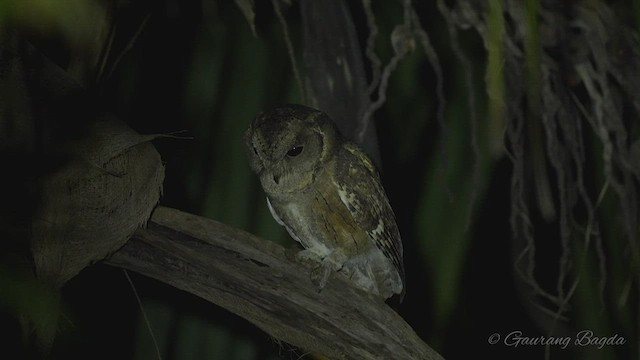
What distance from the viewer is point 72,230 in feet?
3.86

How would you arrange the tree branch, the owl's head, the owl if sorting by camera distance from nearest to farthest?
the tree branch < the owl's head < the owl

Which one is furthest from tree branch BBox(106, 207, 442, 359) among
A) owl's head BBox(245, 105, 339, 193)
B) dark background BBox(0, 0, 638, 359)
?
owl's head BBox(245, 105, 339, 193)

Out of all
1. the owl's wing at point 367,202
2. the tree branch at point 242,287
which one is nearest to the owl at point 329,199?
the owl's wing at point 367,202

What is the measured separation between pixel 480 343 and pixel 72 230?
209cm

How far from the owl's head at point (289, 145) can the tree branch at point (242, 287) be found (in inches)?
17.7

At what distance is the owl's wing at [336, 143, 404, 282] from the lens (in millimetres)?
1896

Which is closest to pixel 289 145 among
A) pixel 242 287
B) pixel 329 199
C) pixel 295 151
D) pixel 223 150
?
pixel 295 151

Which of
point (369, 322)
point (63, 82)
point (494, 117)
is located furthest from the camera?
point (369, 322)

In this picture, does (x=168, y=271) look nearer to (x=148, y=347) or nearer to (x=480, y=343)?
(x=148, y=347)

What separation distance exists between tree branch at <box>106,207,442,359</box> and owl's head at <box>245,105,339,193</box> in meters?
0.45

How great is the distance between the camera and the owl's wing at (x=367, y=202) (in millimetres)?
1896

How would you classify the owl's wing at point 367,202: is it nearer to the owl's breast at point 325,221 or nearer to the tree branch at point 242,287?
the owl's breast at point 325,221

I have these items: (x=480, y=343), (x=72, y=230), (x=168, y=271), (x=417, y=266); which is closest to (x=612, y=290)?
(x=417, y=266)

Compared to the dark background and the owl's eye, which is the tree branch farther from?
the owl's eye
